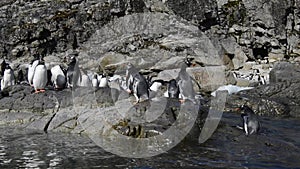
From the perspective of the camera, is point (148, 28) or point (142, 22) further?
point (142, 22)

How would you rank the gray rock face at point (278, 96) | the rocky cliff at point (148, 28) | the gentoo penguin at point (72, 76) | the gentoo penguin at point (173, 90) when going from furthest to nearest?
1. the rocky cliff at point (148, 28)
2. the gray rock face at point (278, 96)
3. the gentoo penguin at point (72, 76)
4. the gentoo penguin at point (173, 90)

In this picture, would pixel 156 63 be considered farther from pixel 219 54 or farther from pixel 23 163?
pixel 23 163

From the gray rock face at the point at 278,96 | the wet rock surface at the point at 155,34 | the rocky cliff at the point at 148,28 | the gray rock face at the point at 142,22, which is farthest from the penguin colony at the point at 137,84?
the gray rock face at the point at 142,22

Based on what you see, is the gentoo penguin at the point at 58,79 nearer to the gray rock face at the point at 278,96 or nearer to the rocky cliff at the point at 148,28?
the gray rock face at the point at 278,96

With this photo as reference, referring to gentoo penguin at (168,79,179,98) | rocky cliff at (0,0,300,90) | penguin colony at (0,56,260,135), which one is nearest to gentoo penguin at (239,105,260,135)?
penguin colony at (0,56,260,135)

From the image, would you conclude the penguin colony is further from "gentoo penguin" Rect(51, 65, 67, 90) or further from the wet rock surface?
the wet rock surface

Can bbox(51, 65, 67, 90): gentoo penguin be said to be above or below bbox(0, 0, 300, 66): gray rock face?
below

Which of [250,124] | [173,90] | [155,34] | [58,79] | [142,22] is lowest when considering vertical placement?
[250,124]

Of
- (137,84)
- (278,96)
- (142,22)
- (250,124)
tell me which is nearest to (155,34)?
(142,22)

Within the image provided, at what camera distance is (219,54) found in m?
32.3

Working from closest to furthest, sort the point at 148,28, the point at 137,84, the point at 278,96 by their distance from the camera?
the point at 137,84 < the point at 278,96 < the point at 148,28

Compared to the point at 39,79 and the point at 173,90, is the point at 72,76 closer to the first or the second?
the point at 39,79

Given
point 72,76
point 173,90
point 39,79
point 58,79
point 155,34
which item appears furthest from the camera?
point 155,34

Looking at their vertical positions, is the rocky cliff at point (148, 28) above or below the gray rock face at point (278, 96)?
above
